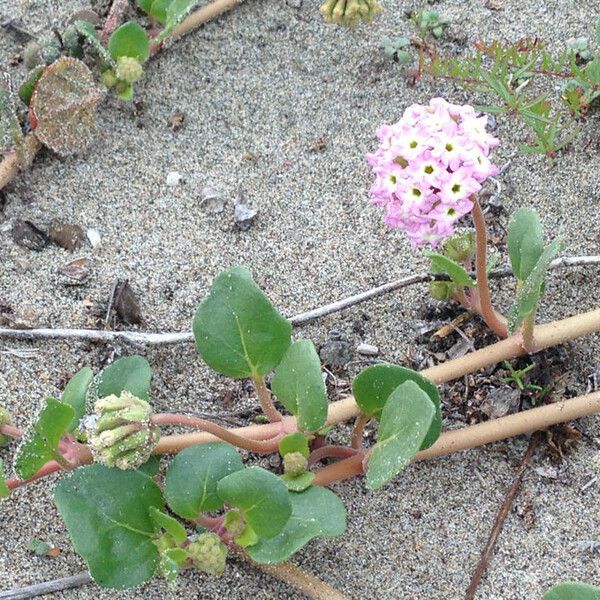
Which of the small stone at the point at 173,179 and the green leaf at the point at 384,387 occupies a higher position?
the small stone at the point at 173,179

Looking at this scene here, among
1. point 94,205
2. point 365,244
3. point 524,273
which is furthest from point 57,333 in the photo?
A: point 524,273

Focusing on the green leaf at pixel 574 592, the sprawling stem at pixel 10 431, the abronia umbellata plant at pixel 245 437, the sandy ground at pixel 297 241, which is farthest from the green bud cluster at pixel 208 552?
the green leaf at pixel 574 592

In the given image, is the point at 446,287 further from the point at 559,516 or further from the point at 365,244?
the point at 559,516

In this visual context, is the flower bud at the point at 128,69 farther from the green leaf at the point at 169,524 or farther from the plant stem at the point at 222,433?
the green leaf at the point at 169,524

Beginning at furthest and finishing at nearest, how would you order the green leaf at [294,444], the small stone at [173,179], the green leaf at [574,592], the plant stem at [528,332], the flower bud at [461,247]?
1. the small stone at [173,179]
2. the flower bud at [461,247]
3. the plant stem at [528,332]
4. the green leaf at [294,444]
5. the green leaf at [574,592]

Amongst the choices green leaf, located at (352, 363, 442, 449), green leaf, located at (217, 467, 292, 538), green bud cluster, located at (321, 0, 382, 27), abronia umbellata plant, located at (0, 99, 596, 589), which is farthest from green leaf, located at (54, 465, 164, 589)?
green bud cluster, located at (321, 0, 382, 27)

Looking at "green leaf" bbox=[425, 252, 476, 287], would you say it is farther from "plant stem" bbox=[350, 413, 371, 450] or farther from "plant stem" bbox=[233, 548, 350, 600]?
"plant stem" bbox=[233, 548, 350, 600]
